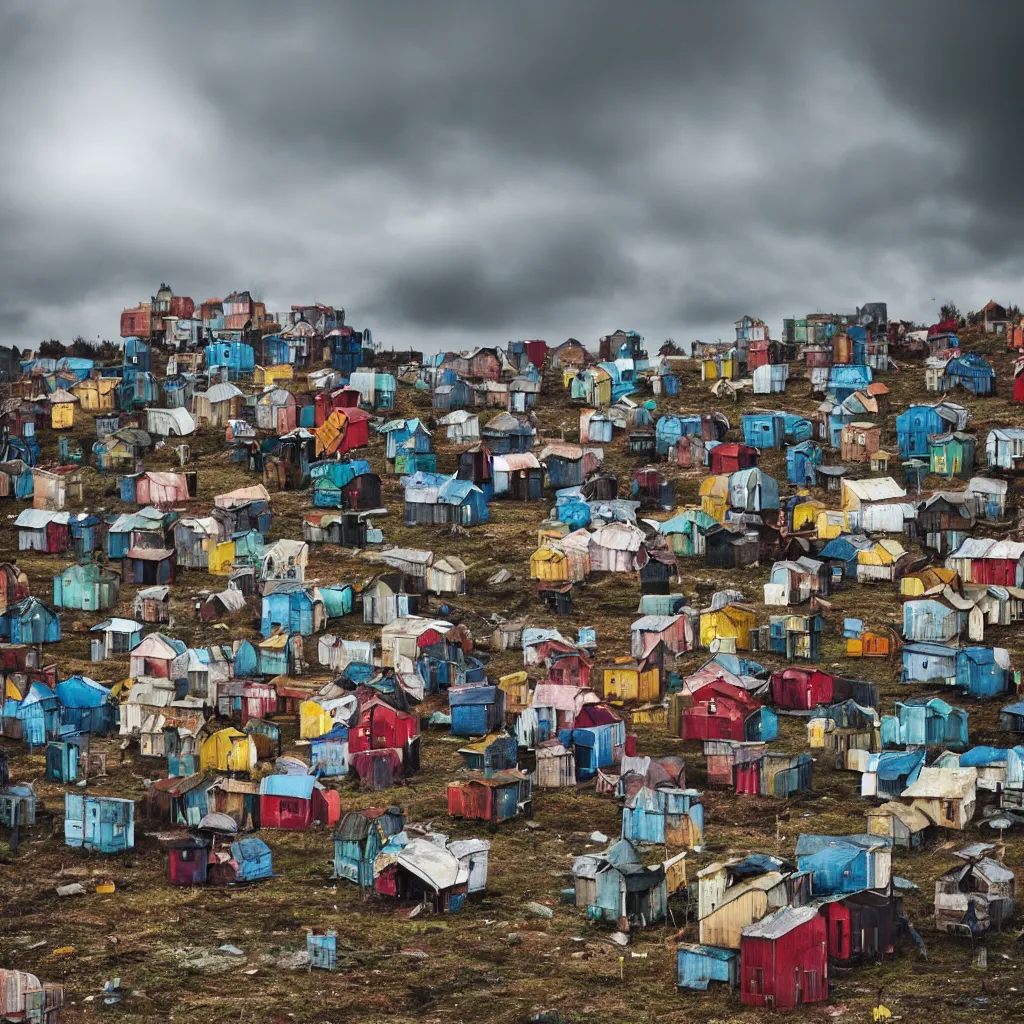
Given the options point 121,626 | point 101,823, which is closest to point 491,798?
point 101,823

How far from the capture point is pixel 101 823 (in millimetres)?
35938

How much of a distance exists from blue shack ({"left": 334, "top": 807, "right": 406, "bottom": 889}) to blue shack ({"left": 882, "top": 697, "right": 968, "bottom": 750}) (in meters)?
14.9

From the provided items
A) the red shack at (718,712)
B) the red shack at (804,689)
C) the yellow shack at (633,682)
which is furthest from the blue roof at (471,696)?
the red shack at (804,689)

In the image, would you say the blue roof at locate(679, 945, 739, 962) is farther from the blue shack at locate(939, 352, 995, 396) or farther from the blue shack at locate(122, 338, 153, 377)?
the blue shack at locate(122, 338, 153, 377)

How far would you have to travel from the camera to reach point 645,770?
1549 inches

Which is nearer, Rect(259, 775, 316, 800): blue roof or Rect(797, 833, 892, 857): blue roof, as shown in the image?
Rect(797, 833, 892, 857): blue roof

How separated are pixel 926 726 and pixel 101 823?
68.6 feet

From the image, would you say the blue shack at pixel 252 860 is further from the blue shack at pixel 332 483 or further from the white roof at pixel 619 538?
the blue shack at pixel 332 483

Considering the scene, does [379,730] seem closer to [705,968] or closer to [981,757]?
[981,757]

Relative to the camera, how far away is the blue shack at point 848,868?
30.4 metres

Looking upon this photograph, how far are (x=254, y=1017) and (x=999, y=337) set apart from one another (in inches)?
3364

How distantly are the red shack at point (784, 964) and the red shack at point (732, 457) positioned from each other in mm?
50261

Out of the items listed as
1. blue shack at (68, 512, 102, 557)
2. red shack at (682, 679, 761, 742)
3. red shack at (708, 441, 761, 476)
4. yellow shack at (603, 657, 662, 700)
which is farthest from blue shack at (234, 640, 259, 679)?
red shack at (708, 441, 761, 476)

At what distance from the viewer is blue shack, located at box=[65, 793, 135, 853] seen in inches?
1412
